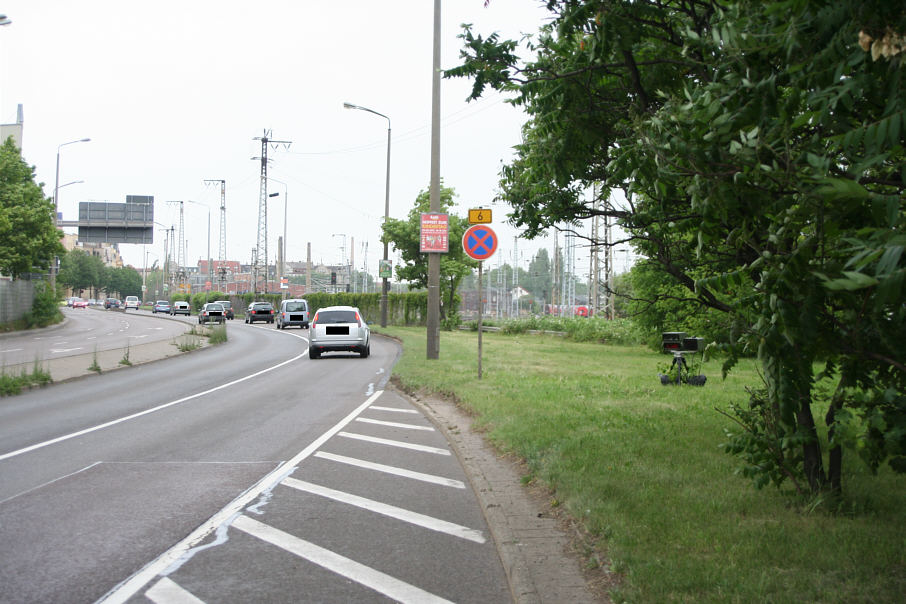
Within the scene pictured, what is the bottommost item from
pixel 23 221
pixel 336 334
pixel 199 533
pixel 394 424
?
pixel 394 424

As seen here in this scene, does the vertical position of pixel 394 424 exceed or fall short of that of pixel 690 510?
→ it falls short

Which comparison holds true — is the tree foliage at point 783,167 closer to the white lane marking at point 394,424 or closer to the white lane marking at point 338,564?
the white lane marking at point 338,564

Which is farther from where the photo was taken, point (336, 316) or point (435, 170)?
point (336, 316)

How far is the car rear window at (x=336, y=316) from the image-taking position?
25.1 m

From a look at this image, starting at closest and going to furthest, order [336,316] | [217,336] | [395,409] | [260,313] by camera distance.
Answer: [395,409], [336,316], [217,336], [260,313]

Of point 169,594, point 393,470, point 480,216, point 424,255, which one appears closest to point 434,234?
point 480,216

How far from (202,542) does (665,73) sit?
191 inches

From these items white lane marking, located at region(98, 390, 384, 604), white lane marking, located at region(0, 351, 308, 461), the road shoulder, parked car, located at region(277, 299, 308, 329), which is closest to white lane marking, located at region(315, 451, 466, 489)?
the road shoulder

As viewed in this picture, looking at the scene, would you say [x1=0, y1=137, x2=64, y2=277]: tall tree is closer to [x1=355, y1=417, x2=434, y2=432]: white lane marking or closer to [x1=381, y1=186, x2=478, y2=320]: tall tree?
[x1=381, y1=186, x2=478, y2=320]: tall tree

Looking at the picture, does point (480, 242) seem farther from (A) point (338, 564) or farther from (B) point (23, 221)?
(B) point (23, 221)

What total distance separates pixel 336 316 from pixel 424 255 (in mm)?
25730

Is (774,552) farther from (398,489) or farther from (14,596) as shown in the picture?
(14,596)

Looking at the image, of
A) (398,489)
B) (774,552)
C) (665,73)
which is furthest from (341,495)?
(665,73)

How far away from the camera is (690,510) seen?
5.41 m
